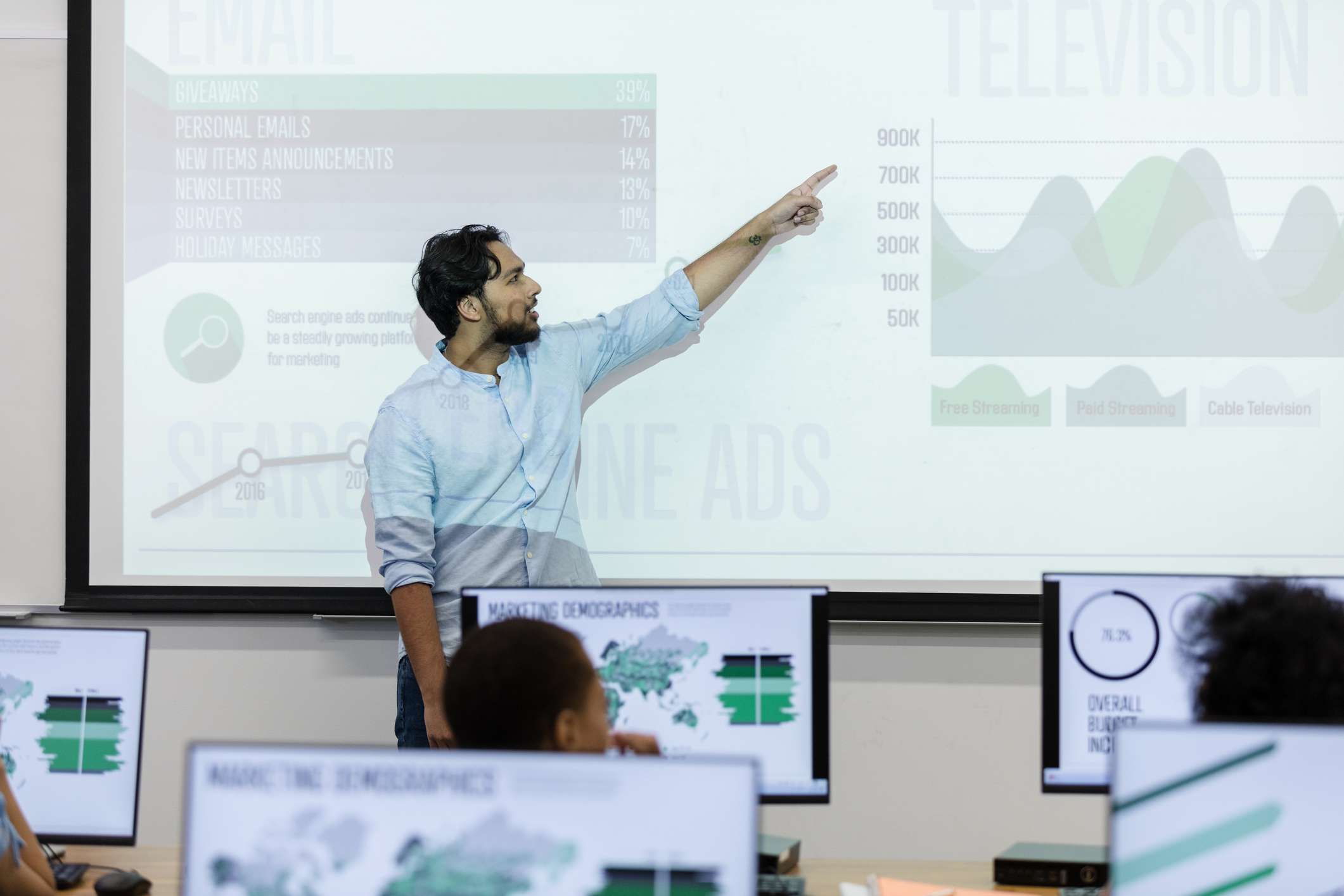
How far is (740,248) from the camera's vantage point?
2740 millimetres

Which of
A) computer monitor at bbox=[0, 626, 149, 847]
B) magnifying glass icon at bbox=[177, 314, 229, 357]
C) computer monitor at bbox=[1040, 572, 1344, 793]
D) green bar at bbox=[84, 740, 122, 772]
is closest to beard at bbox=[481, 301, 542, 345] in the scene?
magnifying glass icon at bbox=[177, 314, 229, 357]

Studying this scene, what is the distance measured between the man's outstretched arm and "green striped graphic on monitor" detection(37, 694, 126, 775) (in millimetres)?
1494

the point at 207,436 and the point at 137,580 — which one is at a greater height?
the point at 207,436

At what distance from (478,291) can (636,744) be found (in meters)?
1.21

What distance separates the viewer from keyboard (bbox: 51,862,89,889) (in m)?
1.84

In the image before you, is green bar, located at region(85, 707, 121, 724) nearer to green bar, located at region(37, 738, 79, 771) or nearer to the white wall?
green bar, located at region(37, 738, 79, 771)

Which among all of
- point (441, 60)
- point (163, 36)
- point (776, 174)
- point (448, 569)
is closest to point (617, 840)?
point (448, 569)

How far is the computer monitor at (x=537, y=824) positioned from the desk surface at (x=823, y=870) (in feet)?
2.50

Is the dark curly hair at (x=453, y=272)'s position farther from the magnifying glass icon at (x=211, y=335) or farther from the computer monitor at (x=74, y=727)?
the computer monitor at (x=74, y=727)

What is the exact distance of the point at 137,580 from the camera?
2.91 metres

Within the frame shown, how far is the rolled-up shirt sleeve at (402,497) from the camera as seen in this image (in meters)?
2.49

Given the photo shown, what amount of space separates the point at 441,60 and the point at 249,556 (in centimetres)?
129

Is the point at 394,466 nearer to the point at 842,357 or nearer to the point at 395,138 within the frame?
the point at 395,138

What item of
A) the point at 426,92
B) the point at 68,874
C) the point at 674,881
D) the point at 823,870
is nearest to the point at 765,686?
the point at 823,870
